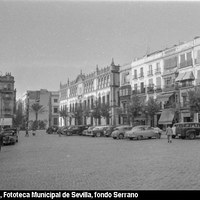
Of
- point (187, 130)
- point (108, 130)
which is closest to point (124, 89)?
point (108, 130)

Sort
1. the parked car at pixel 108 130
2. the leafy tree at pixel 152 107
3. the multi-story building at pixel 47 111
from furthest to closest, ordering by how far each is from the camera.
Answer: the multi-story building at pixel 47 111 → the leafy tree at pixel 152 107 → the parked car at pixel 108 130

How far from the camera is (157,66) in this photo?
4966 centimetres

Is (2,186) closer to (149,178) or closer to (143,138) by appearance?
(149,178)

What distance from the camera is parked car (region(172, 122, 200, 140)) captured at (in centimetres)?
2892

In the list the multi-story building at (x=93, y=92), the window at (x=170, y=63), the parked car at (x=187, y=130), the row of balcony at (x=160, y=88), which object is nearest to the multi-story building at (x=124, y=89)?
the row of balcony at (x=160, y=88)

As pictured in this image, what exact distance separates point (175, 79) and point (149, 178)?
37544 millimetres

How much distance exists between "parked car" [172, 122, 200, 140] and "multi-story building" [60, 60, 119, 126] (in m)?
30.7

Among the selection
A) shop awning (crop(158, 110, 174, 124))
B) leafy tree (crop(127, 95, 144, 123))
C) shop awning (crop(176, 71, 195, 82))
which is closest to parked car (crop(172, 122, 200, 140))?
shop awning (crop(176, 71, 195, 82))

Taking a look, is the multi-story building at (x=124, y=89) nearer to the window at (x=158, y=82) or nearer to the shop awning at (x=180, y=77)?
the window at (x=158, y=82)

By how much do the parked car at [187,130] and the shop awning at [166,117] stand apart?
50.3ft

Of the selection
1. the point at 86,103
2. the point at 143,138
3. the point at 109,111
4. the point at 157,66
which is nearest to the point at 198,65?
the point at 157,66

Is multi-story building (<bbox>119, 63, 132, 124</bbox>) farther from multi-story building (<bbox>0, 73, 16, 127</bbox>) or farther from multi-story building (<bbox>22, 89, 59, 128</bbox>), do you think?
multi-story building (<bbox>22, 89, 59, 128</bbox>)

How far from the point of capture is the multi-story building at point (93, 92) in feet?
200

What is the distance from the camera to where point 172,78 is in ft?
152
